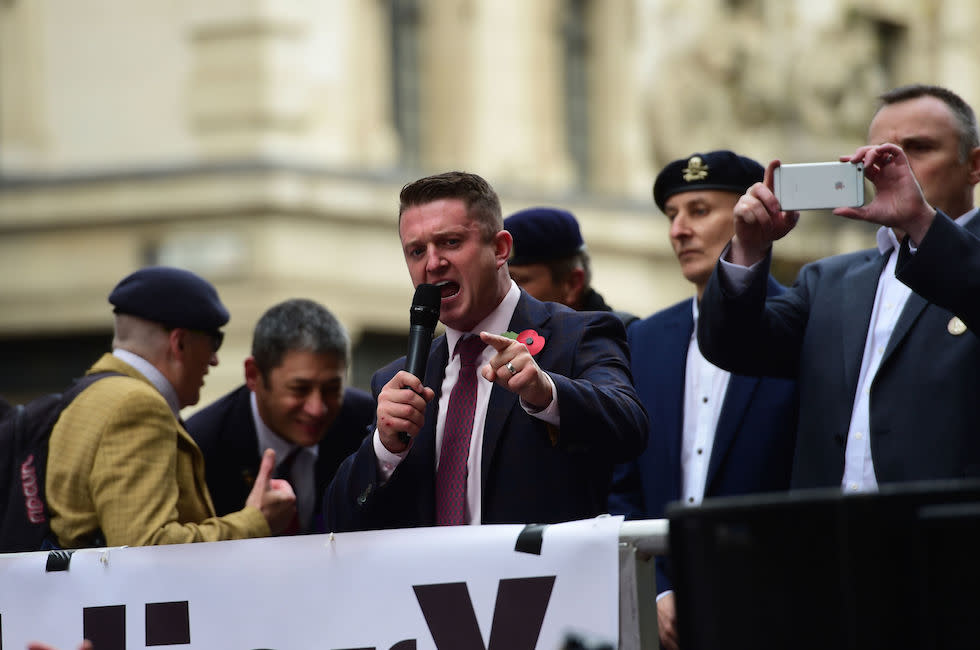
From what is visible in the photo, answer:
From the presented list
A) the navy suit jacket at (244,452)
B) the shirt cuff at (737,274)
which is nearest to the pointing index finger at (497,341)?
the shirt cuff at (737,274)

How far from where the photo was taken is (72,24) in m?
20.5

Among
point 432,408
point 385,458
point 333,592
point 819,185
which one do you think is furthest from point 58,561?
point 819,185

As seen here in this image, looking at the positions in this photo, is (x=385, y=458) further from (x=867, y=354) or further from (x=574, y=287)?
(x=574, y=287)

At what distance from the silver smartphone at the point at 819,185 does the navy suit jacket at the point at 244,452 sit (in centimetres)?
224

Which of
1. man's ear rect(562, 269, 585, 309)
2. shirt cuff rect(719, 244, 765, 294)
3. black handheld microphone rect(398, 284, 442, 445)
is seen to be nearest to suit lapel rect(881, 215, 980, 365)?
shirt cuff rect(719, 244, 765, 294)

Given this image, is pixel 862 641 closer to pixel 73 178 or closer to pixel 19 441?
A: pixel 19 441

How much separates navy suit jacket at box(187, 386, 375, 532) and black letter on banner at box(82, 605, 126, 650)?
5.24ft

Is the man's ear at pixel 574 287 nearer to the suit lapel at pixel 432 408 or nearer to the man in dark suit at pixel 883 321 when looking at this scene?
the man in dark suit at pixel 883 321

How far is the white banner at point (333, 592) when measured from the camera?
434 cm

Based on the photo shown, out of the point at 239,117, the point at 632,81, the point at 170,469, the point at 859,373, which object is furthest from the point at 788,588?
the point at 632,81

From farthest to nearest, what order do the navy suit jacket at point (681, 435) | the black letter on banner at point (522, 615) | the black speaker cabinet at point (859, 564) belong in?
1. the navy suit jacket at point (681, 435)
2. the black letter on banner at point (522, 615)
3. the black speaker cabinet at point (859, 564)

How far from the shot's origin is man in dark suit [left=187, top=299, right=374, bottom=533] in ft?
20.3

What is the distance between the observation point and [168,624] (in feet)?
15.3

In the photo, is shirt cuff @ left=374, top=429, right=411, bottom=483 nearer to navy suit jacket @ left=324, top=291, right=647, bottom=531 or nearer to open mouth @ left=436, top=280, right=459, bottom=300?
navy suit jacket @ left=324, top=291, right=647, bottom=531
